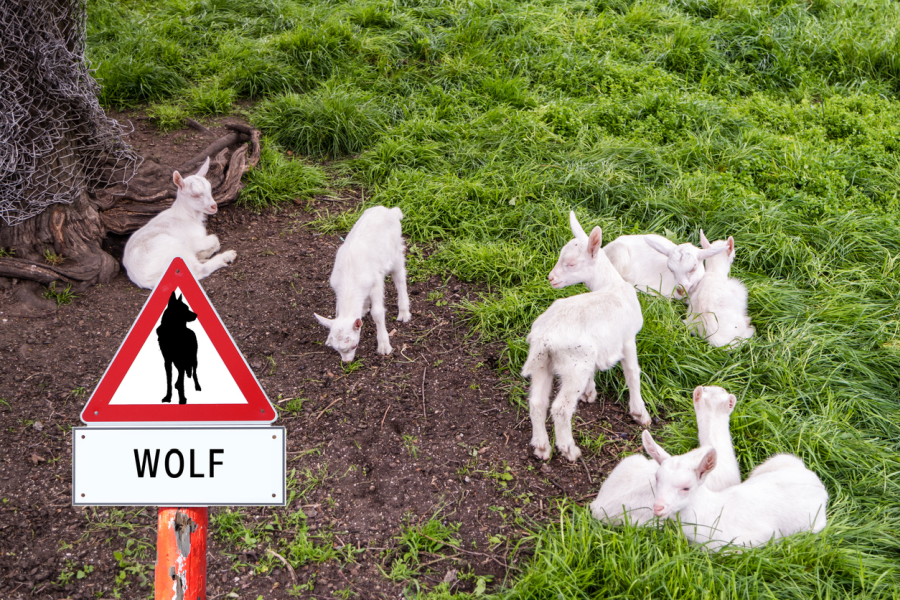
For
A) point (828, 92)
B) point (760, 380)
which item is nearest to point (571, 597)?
point (760, 380)

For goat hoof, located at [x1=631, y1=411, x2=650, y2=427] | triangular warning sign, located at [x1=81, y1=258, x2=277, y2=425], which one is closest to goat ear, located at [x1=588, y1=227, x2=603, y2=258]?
goat hoof, located at [x1=631, y1=411, x2=650, y2=427]

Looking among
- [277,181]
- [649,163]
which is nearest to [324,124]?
[277,181]

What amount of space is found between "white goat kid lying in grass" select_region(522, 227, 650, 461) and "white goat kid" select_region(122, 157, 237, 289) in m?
2.98

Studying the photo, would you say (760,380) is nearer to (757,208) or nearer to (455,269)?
(757,208)

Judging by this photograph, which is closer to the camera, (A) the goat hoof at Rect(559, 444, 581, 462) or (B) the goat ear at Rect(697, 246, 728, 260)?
(A) the goat hoof at Rect(559, 444, 581, 462)

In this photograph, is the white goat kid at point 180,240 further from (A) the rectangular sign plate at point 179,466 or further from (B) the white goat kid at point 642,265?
(A) the rectangular sign plate at point 179,466

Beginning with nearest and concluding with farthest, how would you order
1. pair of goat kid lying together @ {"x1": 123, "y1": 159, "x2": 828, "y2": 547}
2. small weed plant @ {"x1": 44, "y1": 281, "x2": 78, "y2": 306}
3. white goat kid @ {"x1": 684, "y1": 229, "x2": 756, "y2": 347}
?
1. pair of goat kid lying together @ {"x1": 123, "y1": 159, "x2": 828, "y2": 547}
2. white goat kid @ {"x1": 684, "y1": 229, "x2": 756, "y2": 347}
3. small weed plant @ {"x1": 44, "y1": 281, "x2": 78, "y2": 306}

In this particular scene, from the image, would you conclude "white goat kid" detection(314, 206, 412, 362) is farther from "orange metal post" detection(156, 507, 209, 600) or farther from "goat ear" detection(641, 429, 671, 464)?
"orange metal post" detection(156, 507, 209, 600)

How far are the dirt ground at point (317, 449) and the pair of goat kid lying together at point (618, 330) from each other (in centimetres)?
24

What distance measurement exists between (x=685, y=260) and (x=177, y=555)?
163 inches

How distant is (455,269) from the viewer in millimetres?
5684

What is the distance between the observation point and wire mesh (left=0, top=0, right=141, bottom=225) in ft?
15.3

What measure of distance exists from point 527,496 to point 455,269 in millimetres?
2297

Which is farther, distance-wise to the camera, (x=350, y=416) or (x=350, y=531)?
(x=350, y=416)
